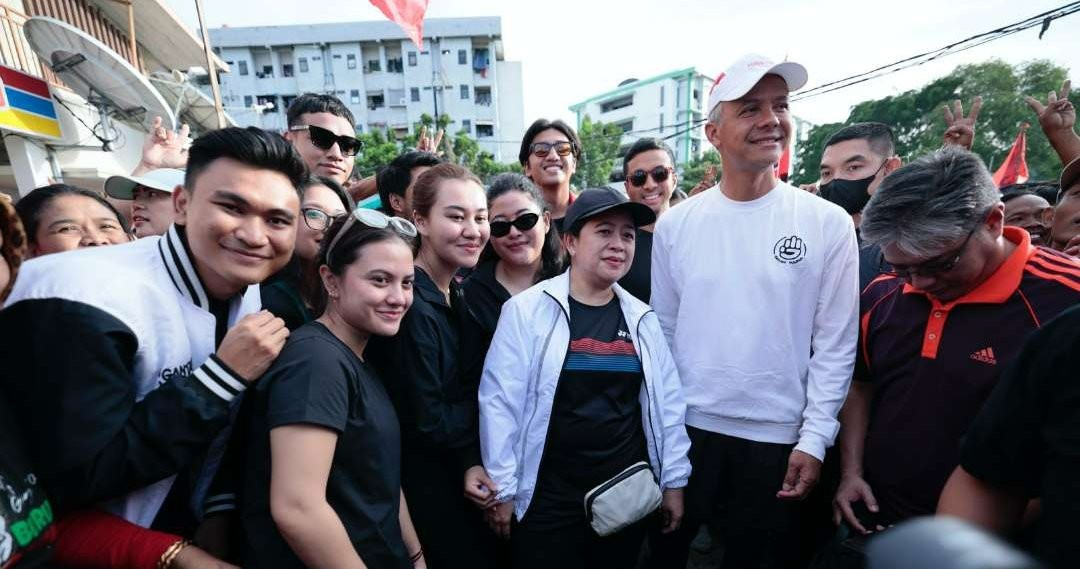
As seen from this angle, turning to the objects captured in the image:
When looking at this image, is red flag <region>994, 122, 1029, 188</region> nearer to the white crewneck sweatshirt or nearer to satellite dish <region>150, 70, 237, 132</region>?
the white crewneck sweatshirt

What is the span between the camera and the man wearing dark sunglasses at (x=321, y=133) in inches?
148

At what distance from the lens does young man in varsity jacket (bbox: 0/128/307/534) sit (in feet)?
4.72

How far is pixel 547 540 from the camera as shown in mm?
2398

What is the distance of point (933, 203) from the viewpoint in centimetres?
190

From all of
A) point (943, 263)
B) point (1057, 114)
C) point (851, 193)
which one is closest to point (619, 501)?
point (943, 263)

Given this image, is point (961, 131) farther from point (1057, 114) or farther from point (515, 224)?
point (515, 224)

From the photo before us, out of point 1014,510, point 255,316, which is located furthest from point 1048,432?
point 255,316

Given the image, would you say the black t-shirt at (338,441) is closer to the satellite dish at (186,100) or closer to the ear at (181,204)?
the ear at (181,204)

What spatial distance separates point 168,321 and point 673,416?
2316 mm

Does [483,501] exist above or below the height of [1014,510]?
below

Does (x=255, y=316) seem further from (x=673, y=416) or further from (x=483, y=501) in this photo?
(x=673, y=416)

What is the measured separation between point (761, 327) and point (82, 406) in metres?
2.76

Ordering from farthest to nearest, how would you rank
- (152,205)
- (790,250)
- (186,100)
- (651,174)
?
(186,100) < (651,174) < (152,205) < (790,250)

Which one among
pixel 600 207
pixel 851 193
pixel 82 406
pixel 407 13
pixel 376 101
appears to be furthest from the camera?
pixel 376 101
